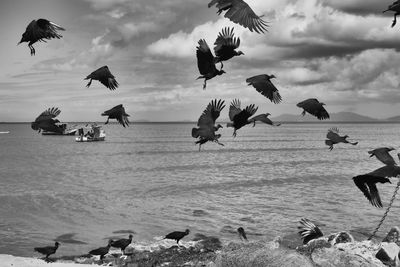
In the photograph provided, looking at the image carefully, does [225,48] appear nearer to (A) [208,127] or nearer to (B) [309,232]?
(A) [208,127]

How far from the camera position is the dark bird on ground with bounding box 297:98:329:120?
6688 millimetres

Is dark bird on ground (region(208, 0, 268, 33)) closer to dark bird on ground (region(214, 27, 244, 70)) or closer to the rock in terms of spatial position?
dark bird on ground (region(214, 27, 244, 70))

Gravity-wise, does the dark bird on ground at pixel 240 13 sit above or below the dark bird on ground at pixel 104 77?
above

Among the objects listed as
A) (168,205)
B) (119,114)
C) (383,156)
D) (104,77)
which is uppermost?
(104,77)

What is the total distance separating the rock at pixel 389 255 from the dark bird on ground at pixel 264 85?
28.7 ft

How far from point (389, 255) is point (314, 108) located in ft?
26.6

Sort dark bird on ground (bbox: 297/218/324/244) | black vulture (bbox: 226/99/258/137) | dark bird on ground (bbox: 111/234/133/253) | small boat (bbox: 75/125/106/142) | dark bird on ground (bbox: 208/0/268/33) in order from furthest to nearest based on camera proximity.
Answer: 1. small boat (bbox: 75/125/106/142)
2. dark bird on ground (bbox: 297/218/324/244)
3. dark bird on ground (bbox: 111/234/133/253)
4. black vulture (bbox: 226/99/258/137)
5. dark bird on ground (bbox: 208/0/268/33)

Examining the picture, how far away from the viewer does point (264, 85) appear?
6227 millimetres

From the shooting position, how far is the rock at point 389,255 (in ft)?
42.0

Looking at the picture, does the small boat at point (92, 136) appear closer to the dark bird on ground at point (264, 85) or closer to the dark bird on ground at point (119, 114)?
the dark bird on ground at point (119, 114)

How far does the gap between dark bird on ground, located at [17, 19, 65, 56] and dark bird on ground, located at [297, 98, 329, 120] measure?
3.56 meters

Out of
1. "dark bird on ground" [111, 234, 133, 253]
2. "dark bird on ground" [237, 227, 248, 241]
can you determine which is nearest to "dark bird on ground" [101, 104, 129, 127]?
"dark bird on ground" [111, 234, 133, 253]

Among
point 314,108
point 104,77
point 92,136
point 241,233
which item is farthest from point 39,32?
point 92,136

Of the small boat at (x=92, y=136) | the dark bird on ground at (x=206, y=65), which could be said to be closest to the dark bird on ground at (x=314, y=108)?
the dark bird on ground at (x=206, y=65)
